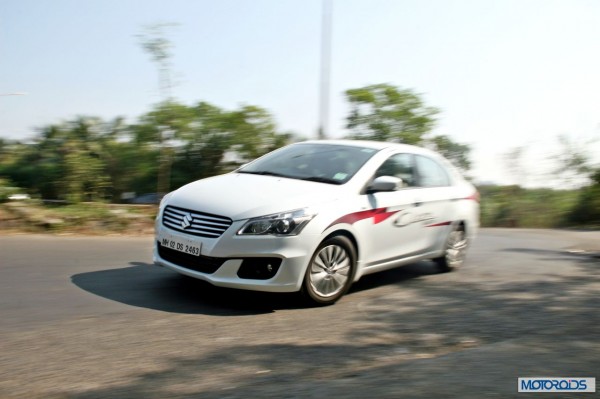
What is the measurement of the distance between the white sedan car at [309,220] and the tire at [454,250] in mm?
279

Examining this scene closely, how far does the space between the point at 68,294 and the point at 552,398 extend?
443cm

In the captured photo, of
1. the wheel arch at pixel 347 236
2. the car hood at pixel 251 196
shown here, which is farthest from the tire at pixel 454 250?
the car hood at pixel 251 196

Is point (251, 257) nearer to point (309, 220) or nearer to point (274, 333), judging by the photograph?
point (309, 220)

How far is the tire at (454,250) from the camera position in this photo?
26.2 feet

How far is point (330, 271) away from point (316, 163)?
1.39 meters

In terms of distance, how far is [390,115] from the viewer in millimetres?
14039

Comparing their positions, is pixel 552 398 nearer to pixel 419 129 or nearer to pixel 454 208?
pixel 454 208

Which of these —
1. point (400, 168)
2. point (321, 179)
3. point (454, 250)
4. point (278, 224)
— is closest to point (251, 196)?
point (278, 224)

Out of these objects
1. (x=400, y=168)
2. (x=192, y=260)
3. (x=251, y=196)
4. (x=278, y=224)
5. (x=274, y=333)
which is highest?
(x=400, y=168)

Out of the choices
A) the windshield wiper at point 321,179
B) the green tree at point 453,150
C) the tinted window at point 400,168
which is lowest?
the windshield wiper at point 321,179

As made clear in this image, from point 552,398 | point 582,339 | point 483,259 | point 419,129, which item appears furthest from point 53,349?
point 419,129

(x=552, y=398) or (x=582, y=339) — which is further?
(x=582, y=339)

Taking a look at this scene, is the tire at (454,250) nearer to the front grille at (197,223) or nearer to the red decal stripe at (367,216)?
the red decal stripe at (367,216)

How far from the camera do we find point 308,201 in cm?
587
